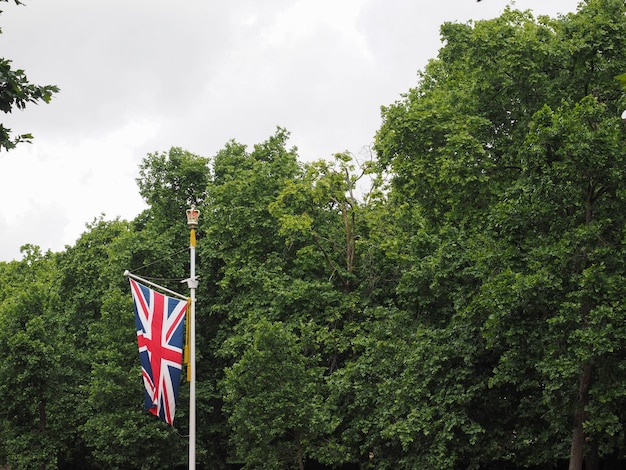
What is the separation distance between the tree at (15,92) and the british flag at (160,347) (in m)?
11.0

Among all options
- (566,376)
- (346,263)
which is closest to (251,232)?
(346,263)

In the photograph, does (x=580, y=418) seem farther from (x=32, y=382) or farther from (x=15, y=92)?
(x=32, y=382)

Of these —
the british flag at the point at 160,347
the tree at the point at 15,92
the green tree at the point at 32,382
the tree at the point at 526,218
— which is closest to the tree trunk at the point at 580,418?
the tree at the point at 526,218

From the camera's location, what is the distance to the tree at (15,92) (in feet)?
37.9

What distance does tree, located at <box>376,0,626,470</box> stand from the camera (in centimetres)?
2170

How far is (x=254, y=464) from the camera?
33500 mm

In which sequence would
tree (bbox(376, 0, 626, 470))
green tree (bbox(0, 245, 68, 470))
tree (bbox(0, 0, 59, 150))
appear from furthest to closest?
1. green tree (bbox(0, 245, 68, 470))
2. tree (bbox(376, 0, 626, 470))
3. tree (bbox(0, 0, 59, 150))

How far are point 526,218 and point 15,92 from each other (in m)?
14.8

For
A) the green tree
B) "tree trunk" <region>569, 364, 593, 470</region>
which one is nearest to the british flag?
"tree trunk" <region>569, 364, 593, 470</region>

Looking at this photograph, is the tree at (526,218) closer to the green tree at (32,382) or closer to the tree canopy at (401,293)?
the tree canopy at (401,293)

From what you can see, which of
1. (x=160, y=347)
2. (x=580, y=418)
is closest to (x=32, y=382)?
(x=160, y=347)

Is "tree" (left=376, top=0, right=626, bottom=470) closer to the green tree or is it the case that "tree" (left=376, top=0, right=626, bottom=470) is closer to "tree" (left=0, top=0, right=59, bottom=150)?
"tree" (left=0, top=0, right=59, bottom=150)

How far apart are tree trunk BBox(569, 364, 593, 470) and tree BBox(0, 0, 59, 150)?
1506 centimetres

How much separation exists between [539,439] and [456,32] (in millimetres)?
12200
